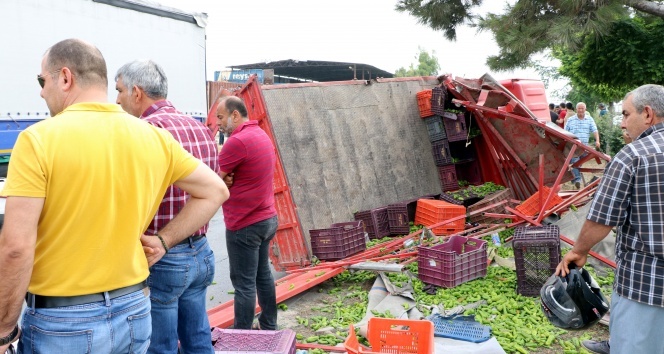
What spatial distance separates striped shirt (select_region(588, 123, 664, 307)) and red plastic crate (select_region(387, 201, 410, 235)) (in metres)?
5.83

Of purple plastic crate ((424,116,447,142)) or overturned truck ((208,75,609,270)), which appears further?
purple plastic crate ((424,116,447,142))

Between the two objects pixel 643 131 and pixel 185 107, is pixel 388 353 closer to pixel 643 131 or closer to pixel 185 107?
pixel 643 131

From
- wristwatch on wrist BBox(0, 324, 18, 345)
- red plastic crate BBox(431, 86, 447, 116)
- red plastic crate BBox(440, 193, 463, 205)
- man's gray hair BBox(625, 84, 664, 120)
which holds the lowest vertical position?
red plastic crate BBox(440, 193, 463, 205)

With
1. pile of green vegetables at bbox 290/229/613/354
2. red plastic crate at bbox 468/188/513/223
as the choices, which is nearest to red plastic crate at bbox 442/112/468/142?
red plastic crate at bbox 468/188/513/223

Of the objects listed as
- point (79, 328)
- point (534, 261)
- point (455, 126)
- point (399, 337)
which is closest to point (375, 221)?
point (455, 126)

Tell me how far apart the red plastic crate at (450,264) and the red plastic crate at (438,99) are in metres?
3.57

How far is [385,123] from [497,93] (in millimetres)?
1886

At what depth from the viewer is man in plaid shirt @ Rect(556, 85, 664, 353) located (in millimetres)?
3139

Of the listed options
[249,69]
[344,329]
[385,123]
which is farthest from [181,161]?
[249,69]

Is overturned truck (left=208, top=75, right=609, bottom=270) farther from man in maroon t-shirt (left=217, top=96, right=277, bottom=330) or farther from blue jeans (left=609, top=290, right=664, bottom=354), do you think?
blue jeans (left=609, top=290, right=664, bottom=354)

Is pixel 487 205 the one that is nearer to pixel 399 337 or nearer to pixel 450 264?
pixel 450 264

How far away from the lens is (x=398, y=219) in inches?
361

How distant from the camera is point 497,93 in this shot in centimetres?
956

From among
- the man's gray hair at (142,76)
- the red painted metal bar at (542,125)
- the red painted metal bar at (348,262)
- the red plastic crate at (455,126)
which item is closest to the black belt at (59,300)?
the man's gray hair at (142,76)
